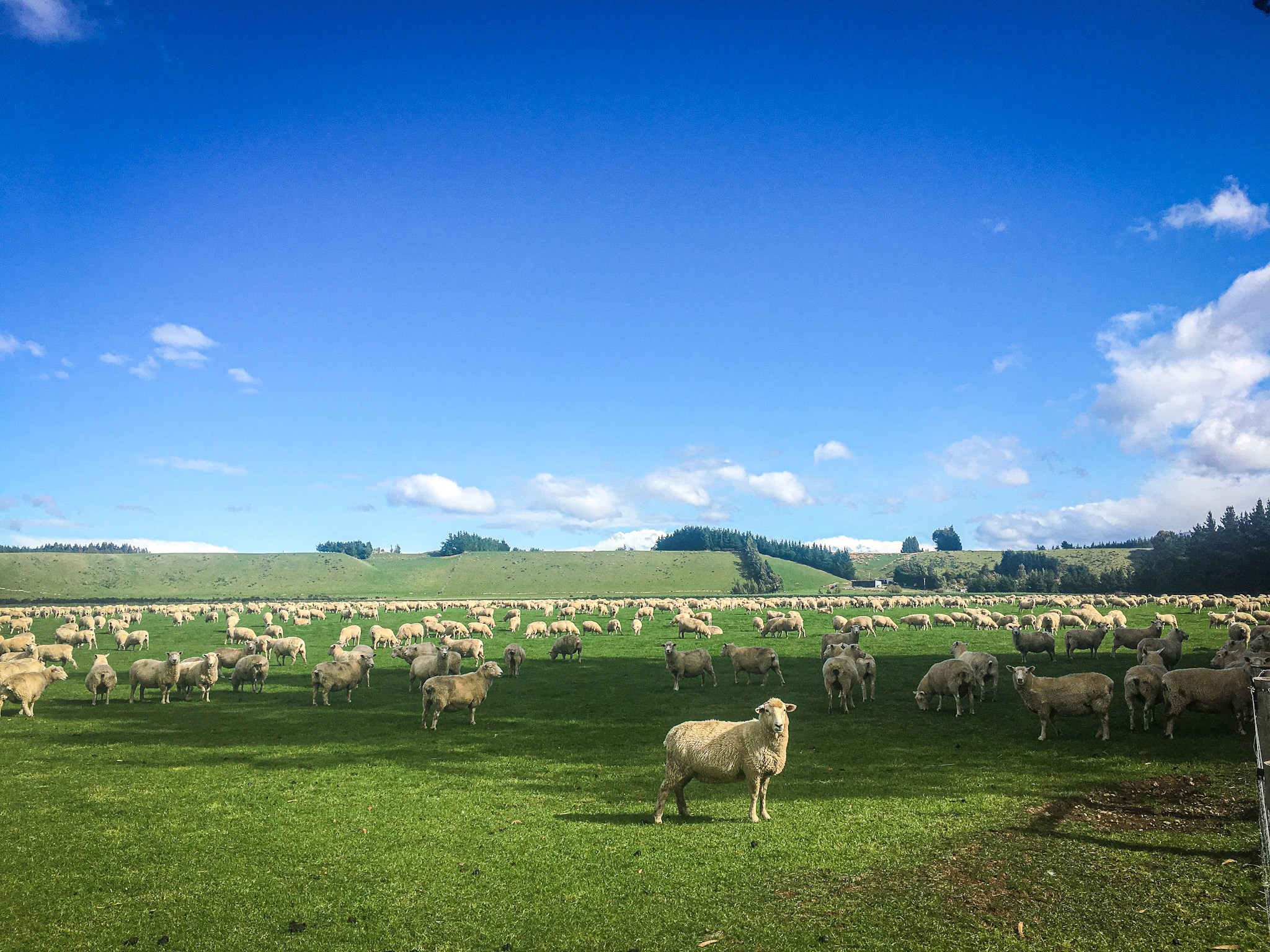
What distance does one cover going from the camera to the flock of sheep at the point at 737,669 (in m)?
11.0

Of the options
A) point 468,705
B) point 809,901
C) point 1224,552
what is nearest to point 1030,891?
point 809,901

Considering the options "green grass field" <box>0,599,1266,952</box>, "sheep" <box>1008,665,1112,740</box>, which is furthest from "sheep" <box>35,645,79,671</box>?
"sheep" <box>1008,665,1112,740</box>

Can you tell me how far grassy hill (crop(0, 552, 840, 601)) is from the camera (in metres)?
148

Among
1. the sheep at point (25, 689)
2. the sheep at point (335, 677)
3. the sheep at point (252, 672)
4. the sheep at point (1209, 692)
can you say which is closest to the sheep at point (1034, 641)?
the sheep at point (1209, 692)

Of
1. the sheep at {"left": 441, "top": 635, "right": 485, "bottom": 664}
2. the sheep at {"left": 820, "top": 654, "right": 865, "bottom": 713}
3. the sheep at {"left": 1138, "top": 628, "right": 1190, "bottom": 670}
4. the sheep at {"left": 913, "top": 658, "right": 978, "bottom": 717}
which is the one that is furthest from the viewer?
the sheep at {"left": 441, "top": 635, "right": 485, "bottom": 664}

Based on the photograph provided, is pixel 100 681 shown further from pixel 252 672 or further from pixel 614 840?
pixel 614 840

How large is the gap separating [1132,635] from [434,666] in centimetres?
3266

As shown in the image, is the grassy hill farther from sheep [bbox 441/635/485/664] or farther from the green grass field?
the green grass field

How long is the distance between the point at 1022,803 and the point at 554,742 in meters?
10.8

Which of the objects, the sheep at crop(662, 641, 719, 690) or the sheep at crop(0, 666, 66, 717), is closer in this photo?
the sheep at crop(0, 666, 66, 717)

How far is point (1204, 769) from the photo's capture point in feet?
43.2

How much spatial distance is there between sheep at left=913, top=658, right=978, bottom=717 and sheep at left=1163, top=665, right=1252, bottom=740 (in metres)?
4.74

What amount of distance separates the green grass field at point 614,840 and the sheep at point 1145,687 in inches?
33.5

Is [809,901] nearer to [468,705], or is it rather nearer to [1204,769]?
[1204,769]
